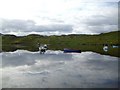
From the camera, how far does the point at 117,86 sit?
Result: 1320 cm

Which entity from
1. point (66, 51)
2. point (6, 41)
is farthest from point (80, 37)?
point (66, 51)

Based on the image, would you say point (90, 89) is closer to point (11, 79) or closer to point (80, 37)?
point (11, 79)

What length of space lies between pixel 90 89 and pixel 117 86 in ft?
5.06

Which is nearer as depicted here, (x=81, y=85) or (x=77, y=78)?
(x=81, y=85)

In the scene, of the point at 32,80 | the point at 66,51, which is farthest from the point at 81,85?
the point at 66,51

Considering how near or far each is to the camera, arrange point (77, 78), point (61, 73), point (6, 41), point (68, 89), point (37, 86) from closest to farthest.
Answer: point (68, 89), point (37, 86), point (77, 78), point (61, 73), point (6, 41)

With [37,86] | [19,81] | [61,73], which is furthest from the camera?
[61,73]

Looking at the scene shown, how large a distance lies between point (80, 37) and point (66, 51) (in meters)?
58.9

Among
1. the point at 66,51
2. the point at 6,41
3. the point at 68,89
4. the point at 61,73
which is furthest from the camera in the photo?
the point at 6,41

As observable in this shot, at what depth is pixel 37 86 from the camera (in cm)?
1364

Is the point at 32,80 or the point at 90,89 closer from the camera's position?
the point at 90,89

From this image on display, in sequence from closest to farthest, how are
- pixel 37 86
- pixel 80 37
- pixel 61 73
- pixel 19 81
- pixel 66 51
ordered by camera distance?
pixel 37 86, pixel 19 81, pixel 61 73, pixel 66 51, pixel 80 37

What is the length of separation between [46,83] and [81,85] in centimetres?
210

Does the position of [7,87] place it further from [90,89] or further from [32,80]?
[90,89]
